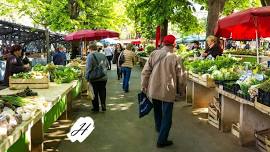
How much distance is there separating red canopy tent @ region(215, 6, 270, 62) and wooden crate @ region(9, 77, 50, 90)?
4.05 m

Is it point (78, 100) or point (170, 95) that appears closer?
point (170, 95)

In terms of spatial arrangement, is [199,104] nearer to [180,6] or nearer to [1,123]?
[1,123]

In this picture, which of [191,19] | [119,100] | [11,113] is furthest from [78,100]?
[191,19]

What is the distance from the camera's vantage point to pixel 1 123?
15.6ft

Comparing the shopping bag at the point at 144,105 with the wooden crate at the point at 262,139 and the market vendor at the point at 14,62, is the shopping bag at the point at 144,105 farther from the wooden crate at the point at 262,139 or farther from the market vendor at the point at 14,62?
the market vendor at the point at 14,62

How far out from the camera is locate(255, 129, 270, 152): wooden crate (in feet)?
22.8

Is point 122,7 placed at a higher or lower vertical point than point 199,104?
higher

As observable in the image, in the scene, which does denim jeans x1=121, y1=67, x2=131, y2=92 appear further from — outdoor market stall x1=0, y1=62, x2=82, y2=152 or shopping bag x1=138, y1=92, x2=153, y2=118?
shopping bag x1=138, y1=92, x2=153, y2=118

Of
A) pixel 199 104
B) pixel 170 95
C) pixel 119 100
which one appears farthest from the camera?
pixel 119 100

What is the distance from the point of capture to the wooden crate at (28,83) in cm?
887

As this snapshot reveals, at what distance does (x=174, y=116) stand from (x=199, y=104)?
131 cm

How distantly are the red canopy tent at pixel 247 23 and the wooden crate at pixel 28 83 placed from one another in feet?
13.3

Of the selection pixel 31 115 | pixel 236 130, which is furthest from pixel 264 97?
pixel 31 115

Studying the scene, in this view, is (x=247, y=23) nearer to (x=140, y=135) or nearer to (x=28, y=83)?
(x=140, y=135)
